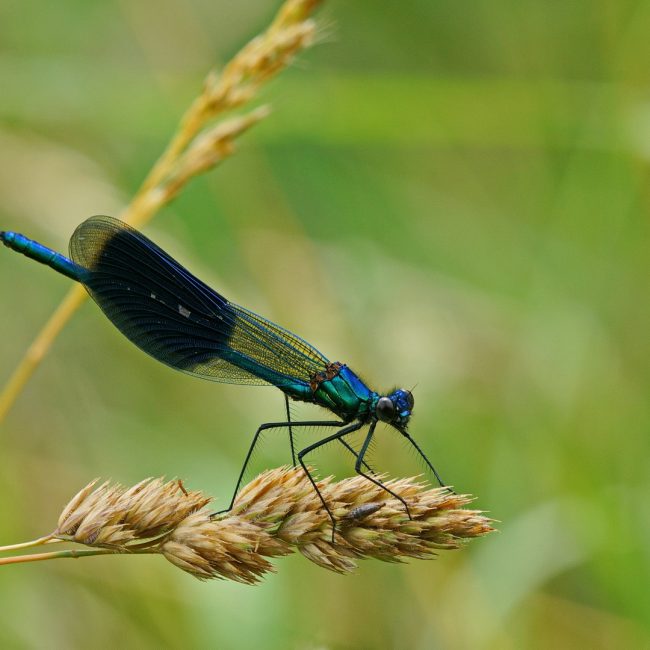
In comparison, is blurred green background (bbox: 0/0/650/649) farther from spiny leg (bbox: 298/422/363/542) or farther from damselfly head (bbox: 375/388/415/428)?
damselfly head (bbox: 375/388/415/428)

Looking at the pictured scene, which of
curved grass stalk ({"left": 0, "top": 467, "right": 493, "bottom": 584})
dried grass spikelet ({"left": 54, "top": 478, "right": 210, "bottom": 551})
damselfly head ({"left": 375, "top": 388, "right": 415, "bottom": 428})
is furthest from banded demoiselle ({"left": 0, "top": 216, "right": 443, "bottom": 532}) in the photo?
dried grass spikelet ({"left": 54, "top": 478, "right": 210, "bottom": 551})

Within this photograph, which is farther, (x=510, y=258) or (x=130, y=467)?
(x=510, y=258)

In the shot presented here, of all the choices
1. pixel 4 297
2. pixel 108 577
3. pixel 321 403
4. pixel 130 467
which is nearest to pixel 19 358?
pixel 4 297

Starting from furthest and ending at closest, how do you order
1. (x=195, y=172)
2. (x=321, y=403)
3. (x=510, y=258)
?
(x=510, y=258), (x=321, y=403), (x=195, y=172)

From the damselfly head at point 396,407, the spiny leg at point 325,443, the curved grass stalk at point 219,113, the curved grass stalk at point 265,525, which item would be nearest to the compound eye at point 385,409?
the damselfly head at point 396,407

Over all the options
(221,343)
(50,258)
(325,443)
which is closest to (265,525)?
(325,443)

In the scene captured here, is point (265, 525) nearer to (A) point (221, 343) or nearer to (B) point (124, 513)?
(B) point (124, 513)

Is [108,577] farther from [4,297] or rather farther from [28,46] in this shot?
[28,46]

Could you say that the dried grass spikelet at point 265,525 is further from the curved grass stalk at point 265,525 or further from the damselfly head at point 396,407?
the damselfly head at point 396,407
